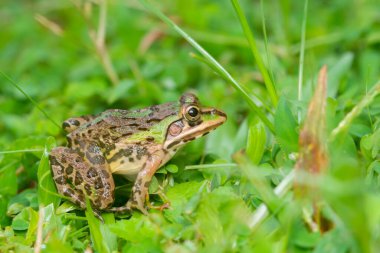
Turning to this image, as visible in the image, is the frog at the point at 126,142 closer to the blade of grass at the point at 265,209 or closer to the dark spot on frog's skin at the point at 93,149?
the dark spot on frog's skin at the point at 93,149

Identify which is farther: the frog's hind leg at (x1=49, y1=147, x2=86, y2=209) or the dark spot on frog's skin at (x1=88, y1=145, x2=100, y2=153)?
the dark spot on frog's skin at (x1=88, y1=145, x2=100, y2=153)

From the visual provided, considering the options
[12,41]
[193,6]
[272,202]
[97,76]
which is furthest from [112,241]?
[12,41]

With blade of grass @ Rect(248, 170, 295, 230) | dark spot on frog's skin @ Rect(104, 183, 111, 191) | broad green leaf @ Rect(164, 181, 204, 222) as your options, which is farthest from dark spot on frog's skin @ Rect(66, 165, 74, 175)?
blade of grass @ Rect(248, 170, 295, 230)

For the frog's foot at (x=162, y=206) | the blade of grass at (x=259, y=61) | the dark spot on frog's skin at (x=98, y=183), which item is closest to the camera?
the frog's foot at (x=162, y=206)

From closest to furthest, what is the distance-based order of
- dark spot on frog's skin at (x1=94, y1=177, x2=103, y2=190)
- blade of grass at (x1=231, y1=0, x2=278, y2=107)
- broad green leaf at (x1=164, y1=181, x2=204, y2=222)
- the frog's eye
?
1. broad green leaf at (x1=164, y1=181, x2=204, y2=222)
2. blade of grass at (x1=231, y1=0, x2=278, y2=107)
3. dark spot on frog's skin at (x1=94, y1=177, x2=103, y2=190)
4. the frog's eye

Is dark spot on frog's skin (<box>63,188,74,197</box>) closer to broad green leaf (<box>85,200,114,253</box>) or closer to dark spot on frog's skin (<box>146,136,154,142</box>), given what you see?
broad green leaf (<box>85,200,114,253</box>)

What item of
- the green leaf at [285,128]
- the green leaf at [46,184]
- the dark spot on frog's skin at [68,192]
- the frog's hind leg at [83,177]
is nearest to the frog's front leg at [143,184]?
the frog's hind leg at [83,177]

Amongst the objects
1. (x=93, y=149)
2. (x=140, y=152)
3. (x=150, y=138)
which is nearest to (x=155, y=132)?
(x=150, y=138)
